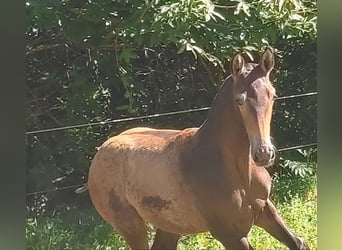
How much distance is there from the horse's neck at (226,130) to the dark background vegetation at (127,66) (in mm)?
26

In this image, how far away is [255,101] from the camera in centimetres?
172

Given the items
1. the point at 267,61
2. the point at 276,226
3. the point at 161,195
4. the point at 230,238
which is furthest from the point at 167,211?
the point at 267,61

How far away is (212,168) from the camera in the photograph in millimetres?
1739

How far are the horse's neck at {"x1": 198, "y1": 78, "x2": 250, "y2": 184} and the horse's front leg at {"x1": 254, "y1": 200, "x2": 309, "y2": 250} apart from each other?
5.8 inches

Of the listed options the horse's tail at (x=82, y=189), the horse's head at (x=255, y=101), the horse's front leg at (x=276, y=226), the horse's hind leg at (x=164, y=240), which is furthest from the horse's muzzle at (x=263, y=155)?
the horse's tail at (x=82, y=189)

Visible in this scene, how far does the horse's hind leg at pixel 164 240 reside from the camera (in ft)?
5.71

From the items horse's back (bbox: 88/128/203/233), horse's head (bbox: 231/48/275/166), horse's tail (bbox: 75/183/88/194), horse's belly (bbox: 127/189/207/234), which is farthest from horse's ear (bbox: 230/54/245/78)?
horse's tail (bbox: 75/183/88/194)

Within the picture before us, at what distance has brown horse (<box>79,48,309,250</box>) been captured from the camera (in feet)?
5.64

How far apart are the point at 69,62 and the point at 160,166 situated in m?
0.31

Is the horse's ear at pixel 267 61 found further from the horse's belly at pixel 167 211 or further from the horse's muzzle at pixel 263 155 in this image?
the horse's belly at pixel 167 211

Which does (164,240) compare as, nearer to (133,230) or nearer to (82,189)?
(133,230)

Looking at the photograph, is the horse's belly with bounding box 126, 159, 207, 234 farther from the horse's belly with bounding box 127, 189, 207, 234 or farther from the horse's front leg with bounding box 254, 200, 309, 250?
the horse's front leg with bounding box 254, 200, 309, 250
